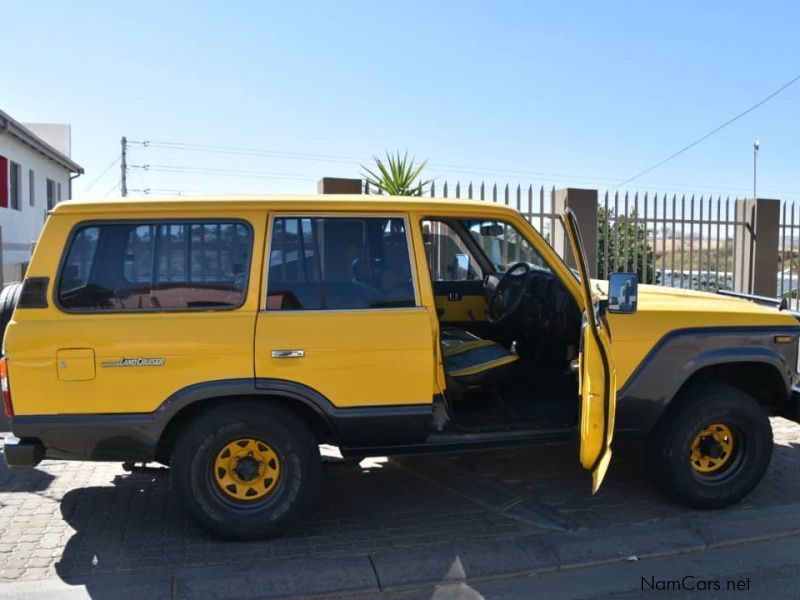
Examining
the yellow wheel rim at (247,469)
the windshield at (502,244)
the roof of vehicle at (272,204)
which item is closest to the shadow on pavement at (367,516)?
the yellow wheel rim at (247,469)

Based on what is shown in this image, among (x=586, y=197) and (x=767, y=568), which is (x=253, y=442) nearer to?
(x=767, y=568)

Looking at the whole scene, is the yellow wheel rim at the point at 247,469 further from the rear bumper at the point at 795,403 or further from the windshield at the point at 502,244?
the rear bumper at the point at 795,403

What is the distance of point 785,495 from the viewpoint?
16.5 ft

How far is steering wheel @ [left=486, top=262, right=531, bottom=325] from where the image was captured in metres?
5.14

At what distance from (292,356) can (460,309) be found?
6.80ft

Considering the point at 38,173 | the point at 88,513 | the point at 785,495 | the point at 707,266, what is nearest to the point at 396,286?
the point at 88,513

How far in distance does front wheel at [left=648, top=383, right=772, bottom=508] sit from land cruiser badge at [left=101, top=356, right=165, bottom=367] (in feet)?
10.1

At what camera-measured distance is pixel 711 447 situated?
4.67 m

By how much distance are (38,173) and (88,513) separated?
21236mm

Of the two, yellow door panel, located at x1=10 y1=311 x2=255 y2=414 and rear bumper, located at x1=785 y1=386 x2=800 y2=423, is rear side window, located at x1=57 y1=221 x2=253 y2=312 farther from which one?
rear bumper, located at x1=785 y1=386 x2=800 y2=423

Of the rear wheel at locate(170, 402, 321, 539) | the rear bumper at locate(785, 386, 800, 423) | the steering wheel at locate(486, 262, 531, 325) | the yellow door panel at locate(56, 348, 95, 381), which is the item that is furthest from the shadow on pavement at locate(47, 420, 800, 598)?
the steering wheel at locate(486, 262, 531, 325)

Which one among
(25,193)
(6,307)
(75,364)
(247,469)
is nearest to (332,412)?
(247,469)

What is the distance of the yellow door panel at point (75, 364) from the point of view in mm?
3861

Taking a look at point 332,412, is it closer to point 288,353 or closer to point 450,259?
point 288,353
